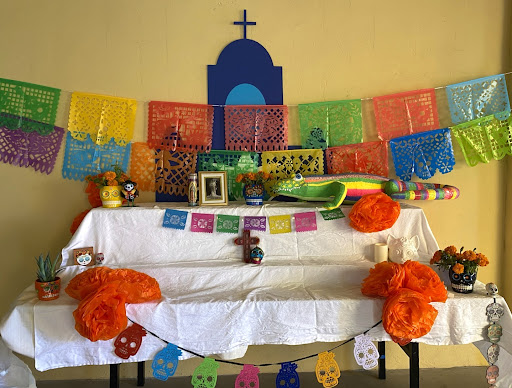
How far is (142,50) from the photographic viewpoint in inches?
102

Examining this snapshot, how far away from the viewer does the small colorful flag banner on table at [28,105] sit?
2.53m

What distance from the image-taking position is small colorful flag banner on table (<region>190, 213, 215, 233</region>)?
7.57 feet

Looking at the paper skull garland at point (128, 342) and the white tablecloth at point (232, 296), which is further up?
the white tablecloth at point (232, 296)

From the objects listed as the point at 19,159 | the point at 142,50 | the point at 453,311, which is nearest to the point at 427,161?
the point at 453,311

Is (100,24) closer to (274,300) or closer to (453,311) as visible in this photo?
(274,300)

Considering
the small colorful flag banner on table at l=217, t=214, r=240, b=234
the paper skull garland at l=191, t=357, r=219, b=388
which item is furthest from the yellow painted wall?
the paper skull garland at l=191, t=357, r=219, b=388

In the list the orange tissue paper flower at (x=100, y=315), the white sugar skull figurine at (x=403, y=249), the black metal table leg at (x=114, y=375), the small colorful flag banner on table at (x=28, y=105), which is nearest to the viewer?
the orange tissue paper flower at (x=100, y=315)

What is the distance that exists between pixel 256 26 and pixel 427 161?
1.35 metres

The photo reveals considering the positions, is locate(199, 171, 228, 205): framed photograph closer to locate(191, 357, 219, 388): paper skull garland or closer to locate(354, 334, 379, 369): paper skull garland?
locate(191, 357, 219, 388): paper skull garland

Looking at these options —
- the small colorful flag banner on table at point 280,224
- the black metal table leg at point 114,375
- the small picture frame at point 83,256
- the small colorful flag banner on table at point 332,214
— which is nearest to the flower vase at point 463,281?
the small colorful flag banner on table at point 332,214

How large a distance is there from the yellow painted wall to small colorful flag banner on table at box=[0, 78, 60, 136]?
7 cm

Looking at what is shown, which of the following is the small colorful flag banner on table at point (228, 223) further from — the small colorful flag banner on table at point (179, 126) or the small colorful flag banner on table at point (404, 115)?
the small colorful flag banner on table at point (404, 115)

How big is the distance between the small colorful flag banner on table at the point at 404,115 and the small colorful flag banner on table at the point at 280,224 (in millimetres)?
857

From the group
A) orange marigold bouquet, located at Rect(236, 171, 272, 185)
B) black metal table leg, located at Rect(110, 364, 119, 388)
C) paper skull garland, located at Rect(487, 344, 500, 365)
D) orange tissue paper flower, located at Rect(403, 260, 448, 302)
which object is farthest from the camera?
orange marigold bouquet, located at Rect(236, 171, 272, 185)
